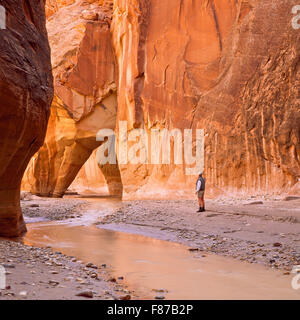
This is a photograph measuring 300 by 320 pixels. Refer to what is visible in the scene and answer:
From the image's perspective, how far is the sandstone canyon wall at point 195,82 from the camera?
14.0m

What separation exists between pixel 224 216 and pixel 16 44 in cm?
684

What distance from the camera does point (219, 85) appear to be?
53.0 ft

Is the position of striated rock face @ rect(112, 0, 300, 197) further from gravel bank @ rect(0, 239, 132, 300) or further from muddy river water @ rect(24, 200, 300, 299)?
gravel bank @ rect(0, 239, 132, 300)

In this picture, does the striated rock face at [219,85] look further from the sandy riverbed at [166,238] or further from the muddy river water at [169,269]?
the muddy river water at [169,269]

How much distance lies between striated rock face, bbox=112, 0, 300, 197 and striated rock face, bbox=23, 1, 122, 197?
8.97 ft

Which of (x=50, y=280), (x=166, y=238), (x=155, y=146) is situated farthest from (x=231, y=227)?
(x=155, y=146)

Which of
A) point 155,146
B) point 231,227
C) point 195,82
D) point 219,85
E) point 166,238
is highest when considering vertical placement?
point 195,82

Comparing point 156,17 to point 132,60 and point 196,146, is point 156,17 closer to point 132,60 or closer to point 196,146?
point 132,60

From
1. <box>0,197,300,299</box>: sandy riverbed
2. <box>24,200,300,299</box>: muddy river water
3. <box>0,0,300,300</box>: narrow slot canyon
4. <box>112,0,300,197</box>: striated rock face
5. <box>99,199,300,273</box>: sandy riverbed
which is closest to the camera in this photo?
<box>0,197,300,299</box>: sandy riverbed

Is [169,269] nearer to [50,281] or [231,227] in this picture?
[50,281]

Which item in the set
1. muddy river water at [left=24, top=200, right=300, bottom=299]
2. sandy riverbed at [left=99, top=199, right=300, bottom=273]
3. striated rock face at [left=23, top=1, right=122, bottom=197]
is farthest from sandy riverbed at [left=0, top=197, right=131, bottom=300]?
striated rock face at [left=23, top=1, right=122, bottom=197]

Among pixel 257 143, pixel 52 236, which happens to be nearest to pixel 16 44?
pixel 52 236

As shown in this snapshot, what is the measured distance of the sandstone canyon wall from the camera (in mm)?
14016

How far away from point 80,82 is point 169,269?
757 inches
